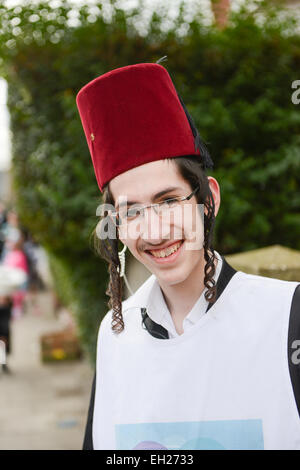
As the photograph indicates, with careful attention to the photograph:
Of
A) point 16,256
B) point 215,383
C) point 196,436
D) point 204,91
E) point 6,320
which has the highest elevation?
point 204,91

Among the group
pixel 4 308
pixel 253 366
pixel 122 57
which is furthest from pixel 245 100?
pixel 4 308

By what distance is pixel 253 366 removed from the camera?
55.7 inches

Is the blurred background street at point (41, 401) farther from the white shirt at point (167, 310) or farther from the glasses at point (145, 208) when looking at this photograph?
the glasses at point (145, 208)

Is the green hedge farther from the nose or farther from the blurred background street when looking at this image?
the nose

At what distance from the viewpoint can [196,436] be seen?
4.74ft

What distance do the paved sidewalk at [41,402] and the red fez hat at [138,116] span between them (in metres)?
4.27

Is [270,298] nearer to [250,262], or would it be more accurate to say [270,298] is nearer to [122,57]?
[250,262]

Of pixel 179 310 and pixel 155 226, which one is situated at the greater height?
pixel 155 226

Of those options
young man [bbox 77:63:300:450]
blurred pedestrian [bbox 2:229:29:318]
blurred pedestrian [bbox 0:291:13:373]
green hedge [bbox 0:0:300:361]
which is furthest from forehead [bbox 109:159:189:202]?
blurred pedestrian [bbox 2:229:29:318]

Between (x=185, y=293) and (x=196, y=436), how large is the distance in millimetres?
378

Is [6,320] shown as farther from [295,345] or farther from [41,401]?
[295,345]

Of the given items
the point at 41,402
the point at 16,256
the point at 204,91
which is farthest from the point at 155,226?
→ the point at 16,256

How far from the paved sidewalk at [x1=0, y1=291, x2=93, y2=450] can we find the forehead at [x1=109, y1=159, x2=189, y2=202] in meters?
4.22
